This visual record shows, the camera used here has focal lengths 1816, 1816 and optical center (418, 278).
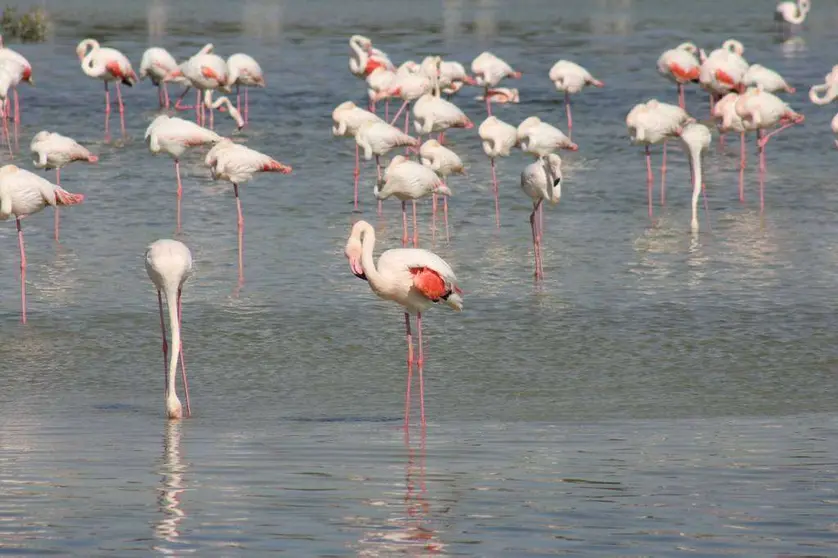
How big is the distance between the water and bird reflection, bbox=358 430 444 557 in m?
0.02

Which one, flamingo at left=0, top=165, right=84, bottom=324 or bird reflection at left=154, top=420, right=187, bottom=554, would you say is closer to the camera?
bird reflection at left=154, top=420, right=187, bottom=554

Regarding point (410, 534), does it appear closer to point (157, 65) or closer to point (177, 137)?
point (177, 137)

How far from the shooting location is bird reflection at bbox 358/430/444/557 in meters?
5.82

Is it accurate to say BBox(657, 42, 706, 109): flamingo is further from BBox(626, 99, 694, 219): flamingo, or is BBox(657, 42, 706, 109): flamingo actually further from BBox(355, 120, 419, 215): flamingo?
BBox(355, 120, 419, 215): flamingo

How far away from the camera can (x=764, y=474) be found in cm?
682

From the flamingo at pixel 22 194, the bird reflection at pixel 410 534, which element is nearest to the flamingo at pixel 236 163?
the flamingo at pixel 22 194

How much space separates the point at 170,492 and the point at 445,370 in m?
3.53

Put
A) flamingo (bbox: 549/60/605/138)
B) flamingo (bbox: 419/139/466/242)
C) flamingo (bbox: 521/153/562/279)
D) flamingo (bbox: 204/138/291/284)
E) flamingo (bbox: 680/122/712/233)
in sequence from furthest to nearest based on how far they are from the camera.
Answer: flamingo (bbox: 549/60/605/138)
flamingo (bbox: 680/122/712/233)
flamingo (bbox: 419/139/466/242)
flamingo (bbox: 204/138/291/284)
flamingo (bbox: 521/153/562/279)

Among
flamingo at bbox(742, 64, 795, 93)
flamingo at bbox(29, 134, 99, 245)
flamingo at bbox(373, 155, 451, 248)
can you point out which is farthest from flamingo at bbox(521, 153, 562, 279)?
flamingo at bbox(742, 64, 795, 93)

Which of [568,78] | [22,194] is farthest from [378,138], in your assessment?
[568,78]

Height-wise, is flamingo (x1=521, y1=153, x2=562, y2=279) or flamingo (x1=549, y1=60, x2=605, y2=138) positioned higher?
flamingo (x1=549, y1=60, x2=605, y2=138)

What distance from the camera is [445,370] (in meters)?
9.96

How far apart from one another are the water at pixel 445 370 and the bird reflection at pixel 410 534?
0.7 inches

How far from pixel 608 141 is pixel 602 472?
1257 centimetres
